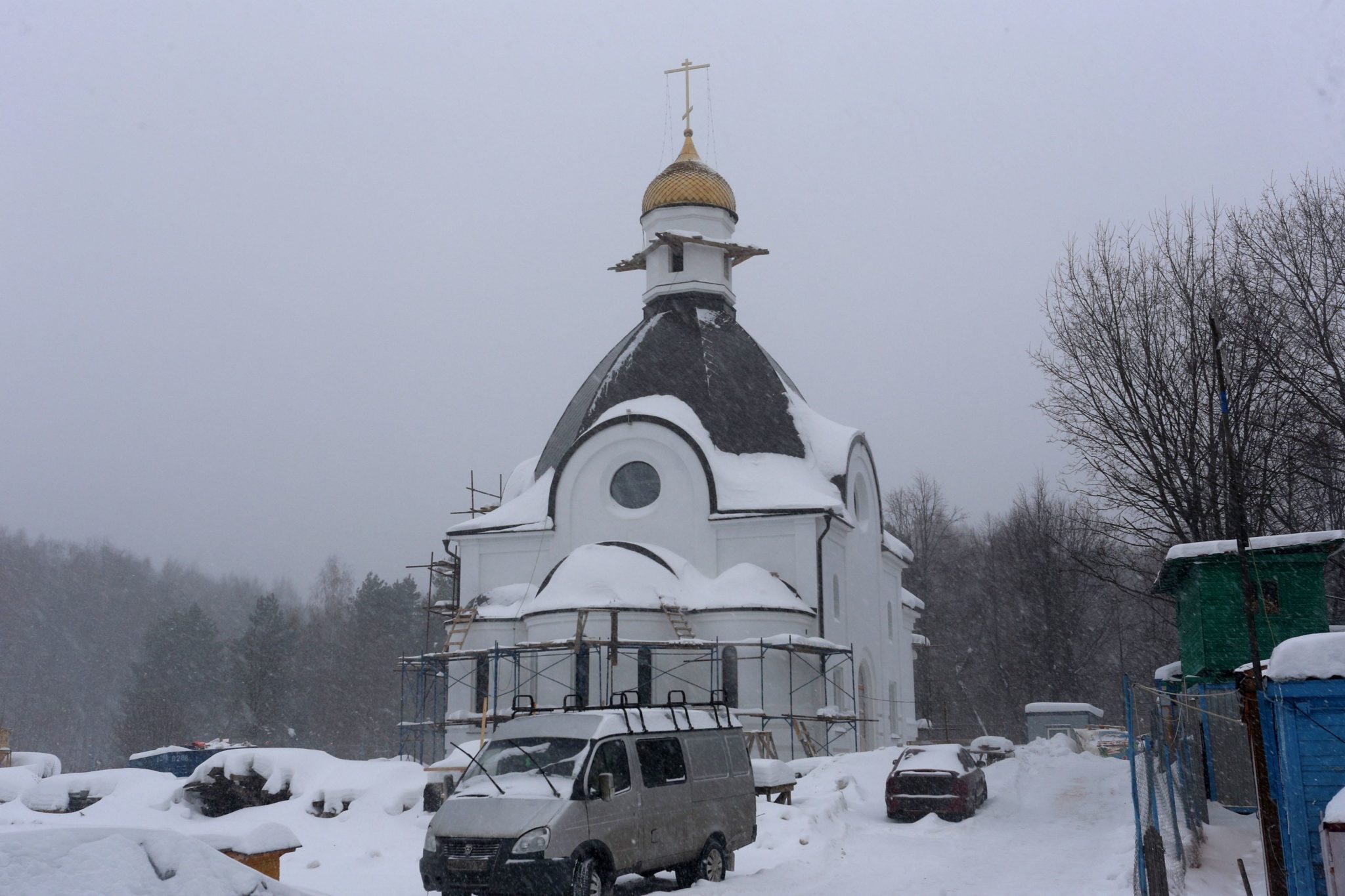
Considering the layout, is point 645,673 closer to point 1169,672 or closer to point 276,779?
point 276,779

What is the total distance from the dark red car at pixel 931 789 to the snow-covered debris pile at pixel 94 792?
11813 millimetres

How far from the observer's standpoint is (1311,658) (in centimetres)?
921

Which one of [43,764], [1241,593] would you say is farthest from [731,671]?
[43,764]

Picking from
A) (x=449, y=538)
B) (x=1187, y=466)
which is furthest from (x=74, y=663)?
(x=1187, y=466)

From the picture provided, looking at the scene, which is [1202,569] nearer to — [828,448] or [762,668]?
[762,668]

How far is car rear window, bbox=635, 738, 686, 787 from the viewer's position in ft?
37.4

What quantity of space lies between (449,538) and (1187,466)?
60.5 ft

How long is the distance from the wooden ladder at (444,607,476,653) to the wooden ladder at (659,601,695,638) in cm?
513

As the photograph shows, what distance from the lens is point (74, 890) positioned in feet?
18.3

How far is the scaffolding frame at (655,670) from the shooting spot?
2503 cm

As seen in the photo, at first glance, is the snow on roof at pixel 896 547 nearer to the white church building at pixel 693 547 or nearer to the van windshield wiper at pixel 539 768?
the white church building at pixel 693 547

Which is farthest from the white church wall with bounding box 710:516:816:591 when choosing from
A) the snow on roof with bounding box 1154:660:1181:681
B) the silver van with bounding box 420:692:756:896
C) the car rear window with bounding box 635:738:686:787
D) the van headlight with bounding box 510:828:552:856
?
the van headlight with bounding box 510:828:552:856

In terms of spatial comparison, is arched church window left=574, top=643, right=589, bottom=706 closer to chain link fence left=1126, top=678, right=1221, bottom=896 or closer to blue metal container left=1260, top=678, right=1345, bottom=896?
chain link fence left=1126, top=678, right=1221, bottom=896

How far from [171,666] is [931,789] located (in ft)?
170
